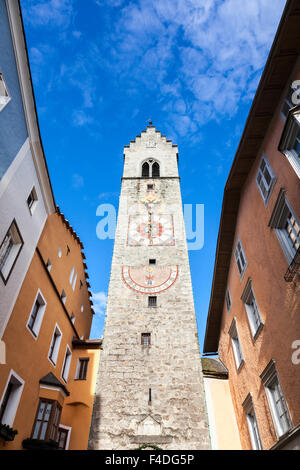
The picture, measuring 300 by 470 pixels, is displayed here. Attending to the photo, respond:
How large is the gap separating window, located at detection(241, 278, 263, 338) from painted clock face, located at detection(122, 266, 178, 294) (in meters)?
7.20

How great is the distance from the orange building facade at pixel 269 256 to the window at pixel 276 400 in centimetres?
2

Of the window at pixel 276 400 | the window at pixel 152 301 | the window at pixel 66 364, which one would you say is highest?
the window at pixel 152 301

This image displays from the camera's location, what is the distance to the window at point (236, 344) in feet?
39.9

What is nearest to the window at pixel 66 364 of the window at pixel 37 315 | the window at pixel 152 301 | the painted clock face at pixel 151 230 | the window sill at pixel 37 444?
the window at pixel 37 315

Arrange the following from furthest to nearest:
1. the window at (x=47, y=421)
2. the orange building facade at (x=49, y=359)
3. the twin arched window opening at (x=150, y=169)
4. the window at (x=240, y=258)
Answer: the twin arched window opening at (x=150, y=169) → the window at (x=240, y=258) → the window at (x=47, y=421) → the orange building facade at (x=49, y=359)

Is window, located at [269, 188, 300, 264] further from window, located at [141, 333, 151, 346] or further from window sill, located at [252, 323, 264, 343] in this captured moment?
window, located at [141, 333, 151, 346]

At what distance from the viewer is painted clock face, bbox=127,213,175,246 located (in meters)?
20.7

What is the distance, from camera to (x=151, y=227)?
71.4 feet

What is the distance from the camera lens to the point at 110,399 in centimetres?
1338

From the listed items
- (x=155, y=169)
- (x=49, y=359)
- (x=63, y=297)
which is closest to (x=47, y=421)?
(x=49, y=359)

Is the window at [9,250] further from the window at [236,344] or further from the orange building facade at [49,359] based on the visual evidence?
the window at [236,344]

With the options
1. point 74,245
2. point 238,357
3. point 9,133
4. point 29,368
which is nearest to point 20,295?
point 29,368

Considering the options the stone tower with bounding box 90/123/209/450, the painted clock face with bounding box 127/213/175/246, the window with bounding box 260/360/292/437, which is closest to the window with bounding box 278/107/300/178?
the window with bounding box 260/360/292/437
